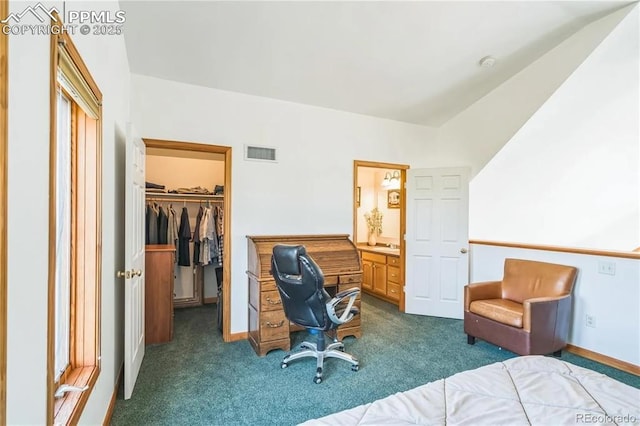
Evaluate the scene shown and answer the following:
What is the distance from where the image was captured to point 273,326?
308 cm

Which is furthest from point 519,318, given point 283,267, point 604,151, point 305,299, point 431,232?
point 604,151

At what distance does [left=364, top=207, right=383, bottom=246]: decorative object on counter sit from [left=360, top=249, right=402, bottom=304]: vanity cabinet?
23.7 inches

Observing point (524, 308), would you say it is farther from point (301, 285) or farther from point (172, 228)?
point (172, 228)

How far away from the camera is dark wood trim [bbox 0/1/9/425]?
0.77 metres

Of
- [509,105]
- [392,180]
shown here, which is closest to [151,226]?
Answer: [392,180]

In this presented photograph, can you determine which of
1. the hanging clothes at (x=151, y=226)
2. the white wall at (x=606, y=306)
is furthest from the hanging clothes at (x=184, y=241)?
the white wall at (x=606, y=306)

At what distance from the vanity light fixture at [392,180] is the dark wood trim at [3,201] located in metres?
5.11

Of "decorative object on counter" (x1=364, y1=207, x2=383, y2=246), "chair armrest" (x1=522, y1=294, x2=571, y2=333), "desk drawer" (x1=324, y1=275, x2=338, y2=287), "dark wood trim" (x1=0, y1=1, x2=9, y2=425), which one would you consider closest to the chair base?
"desk drawer" (x1=324, y1=275, x2=338, y2=287)

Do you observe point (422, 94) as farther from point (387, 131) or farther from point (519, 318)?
point (519, 318)

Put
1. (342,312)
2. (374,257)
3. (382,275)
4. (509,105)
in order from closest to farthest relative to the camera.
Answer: (342,312), (509,105), (382,275), (374,257)

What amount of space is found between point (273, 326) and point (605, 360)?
9.95 ft

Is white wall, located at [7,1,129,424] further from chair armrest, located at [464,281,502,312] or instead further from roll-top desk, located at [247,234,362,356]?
chair armrest, located at [464,281,502,312]

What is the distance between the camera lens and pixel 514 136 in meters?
3.77

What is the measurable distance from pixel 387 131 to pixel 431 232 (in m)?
1.47
